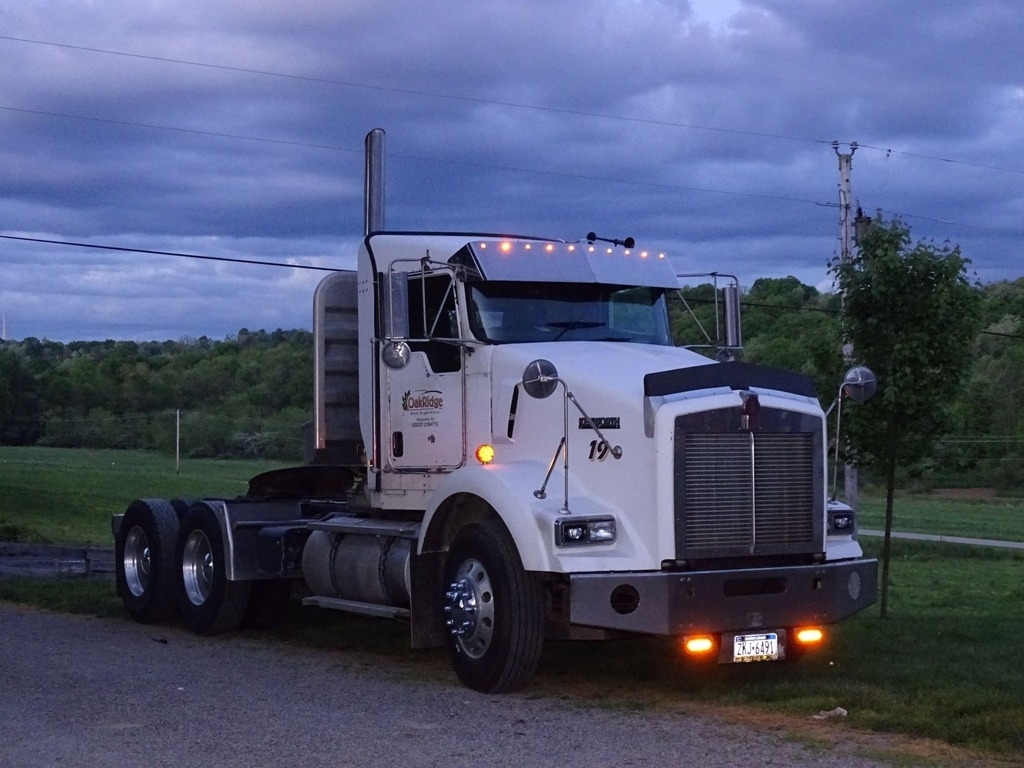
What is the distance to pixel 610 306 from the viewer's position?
1099cm

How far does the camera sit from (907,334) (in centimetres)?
1339

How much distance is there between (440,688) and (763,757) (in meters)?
2.97

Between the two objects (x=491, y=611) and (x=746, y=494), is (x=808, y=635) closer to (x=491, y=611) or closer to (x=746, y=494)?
(x=746, y=494)

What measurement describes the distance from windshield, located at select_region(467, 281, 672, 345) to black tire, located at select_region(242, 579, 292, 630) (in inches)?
159

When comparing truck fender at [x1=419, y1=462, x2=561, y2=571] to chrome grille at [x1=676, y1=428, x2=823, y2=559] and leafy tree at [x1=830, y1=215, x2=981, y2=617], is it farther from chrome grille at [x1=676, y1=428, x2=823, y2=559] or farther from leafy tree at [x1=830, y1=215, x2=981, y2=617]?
leafy tree at [x1=830, y1=215, x2=981, y2=617]

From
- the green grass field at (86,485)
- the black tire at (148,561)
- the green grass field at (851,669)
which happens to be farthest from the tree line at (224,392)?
the black tire at (148,561)

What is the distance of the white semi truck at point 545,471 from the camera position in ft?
29.6

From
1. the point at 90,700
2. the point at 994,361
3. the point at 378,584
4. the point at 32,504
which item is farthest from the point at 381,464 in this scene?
the point at 994,361

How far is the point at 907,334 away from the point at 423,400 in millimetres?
5064

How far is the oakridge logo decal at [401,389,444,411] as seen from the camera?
1084 centimetres

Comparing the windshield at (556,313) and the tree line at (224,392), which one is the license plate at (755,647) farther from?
the tree line at (224,392)

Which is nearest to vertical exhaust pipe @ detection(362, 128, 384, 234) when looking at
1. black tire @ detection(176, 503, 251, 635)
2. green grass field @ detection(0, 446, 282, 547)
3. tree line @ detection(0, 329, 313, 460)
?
black tire @ detection(176, 503, 251, 635)

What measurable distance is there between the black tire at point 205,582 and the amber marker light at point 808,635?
17.9ft

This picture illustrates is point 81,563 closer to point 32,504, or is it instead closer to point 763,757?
point 763,757
